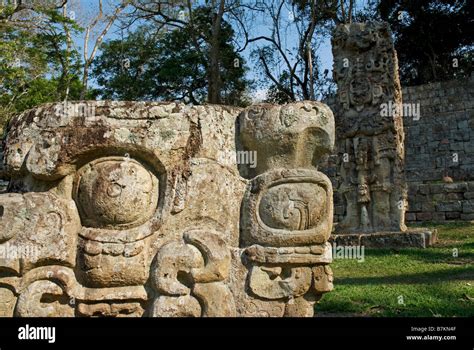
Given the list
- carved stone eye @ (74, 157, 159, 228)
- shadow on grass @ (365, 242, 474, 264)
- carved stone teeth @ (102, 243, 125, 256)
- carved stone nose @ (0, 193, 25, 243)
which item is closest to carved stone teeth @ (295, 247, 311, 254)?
carved stone eye @ (74, 157, 159, 228)

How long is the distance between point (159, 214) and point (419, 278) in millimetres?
3917

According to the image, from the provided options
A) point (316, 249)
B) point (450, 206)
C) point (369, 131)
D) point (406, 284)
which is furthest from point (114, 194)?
point (450, 206)

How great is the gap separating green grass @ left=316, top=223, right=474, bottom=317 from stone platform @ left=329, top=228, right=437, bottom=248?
242 mm

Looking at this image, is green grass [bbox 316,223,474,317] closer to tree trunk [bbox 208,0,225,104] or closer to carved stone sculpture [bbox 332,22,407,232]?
carved stone sculpture [bbox 332,22,407,232]

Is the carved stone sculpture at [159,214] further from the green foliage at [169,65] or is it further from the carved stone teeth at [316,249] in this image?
the green foliage at [169,65]

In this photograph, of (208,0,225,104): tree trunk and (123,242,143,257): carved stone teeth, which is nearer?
(123,242,143,257): carved stone teeth

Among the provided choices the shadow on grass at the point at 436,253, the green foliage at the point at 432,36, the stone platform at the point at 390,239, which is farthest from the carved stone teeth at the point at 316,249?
the green foliage at the point at 432,36

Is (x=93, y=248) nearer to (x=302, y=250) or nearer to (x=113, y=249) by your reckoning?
(x=113, y=249)

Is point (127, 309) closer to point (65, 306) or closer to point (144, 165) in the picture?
point (65, 306)

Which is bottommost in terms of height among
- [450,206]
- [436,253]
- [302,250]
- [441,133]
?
[436,253]

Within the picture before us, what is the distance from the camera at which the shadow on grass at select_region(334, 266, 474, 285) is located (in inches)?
222

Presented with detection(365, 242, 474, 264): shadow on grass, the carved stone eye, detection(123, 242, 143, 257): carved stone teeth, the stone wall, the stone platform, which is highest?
the stone wall

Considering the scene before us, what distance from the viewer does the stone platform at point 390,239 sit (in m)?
8.11

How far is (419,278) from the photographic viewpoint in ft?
19.1
